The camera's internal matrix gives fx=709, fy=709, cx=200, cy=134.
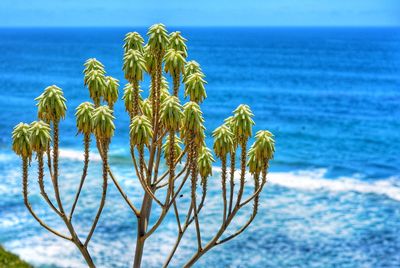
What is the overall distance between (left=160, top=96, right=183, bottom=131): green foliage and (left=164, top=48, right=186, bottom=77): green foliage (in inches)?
35.9

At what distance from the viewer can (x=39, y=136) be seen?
10.6 metres

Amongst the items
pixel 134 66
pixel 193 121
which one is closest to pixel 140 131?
pixel 193 121

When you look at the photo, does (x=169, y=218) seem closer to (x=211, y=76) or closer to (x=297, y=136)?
(x=297, y=136)

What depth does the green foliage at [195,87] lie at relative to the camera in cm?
1102

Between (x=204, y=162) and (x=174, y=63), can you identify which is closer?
(x=174, y=63)

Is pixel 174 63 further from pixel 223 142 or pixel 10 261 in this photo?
pixel 10 261

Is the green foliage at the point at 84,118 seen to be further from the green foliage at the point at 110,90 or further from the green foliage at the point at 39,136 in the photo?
the green foliage at the point at 110,90

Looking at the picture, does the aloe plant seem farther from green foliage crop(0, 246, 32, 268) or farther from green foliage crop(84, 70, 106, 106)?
green foliage crop(0, 246, 32, 268)

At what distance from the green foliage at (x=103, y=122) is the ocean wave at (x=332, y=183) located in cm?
3606

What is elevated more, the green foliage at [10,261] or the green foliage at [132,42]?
the green foliage at [132,42]

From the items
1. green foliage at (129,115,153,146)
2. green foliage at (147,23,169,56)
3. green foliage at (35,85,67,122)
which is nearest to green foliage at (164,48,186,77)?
green foliage at (147,23,169,56)

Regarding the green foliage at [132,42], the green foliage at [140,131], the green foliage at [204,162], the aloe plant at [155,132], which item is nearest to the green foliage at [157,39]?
the aloe plant at [155,132]

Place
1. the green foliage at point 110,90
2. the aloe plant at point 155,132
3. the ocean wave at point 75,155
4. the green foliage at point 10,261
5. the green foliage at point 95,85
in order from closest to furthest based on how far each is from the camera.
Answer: the aloe plant at point 155,132, the green foliage at point 95,85, the green foliage at point 110,90, the green foliage at point 10,261, the ocean wave at point 75,155

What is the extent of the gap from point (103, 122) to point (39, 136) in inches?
42.0
